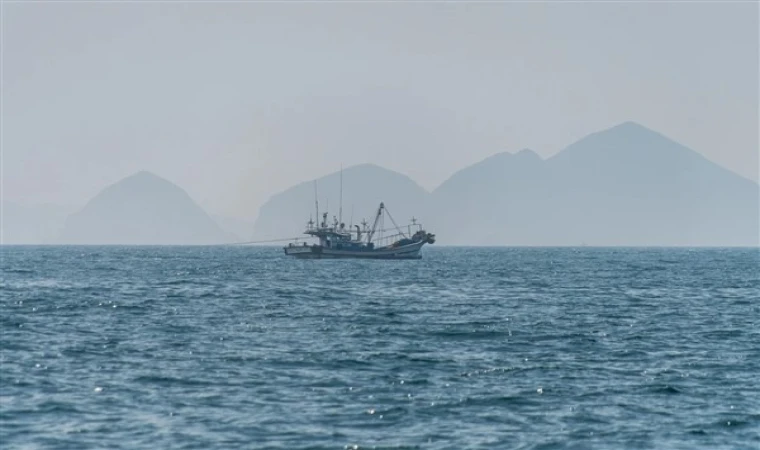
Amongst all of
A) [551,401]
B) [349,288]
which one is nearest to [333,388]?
[551,401]

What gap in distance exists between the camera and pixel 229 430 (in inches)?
1294

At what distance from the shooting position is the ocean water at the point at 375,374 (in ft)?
109

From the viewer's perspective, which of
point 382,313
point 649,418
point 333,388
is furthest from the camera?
point 382,313

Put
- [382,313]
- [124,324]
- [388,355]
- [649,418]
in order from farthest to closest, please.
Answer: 1. [382,313]
2. [124,324]
3. [388,355]
4. [649,418]

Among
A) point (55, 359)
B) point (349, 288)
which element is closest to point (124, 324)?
point (55, 359)

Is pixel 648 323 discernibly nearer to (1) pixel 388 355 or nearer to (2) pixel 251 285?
(1) pixel 388 355

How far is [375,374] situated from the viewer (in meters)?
43.3

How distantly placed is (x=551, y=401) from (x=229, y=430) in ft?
36.2

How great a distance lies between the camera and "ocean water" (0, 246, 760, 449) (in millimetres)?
33094

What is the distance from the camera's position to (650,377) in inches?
1718

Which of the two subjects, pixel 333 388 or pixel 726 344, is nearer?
pixel 333 388

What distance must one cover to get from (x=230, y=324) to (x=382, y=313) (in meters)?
12.3

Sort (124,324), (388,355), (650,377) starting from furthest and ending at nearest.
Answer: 1. (124,324)
2. (388,355)
3. (650,377)

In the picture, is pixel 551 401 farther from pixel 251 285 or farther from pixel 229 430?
pixel 251 285
